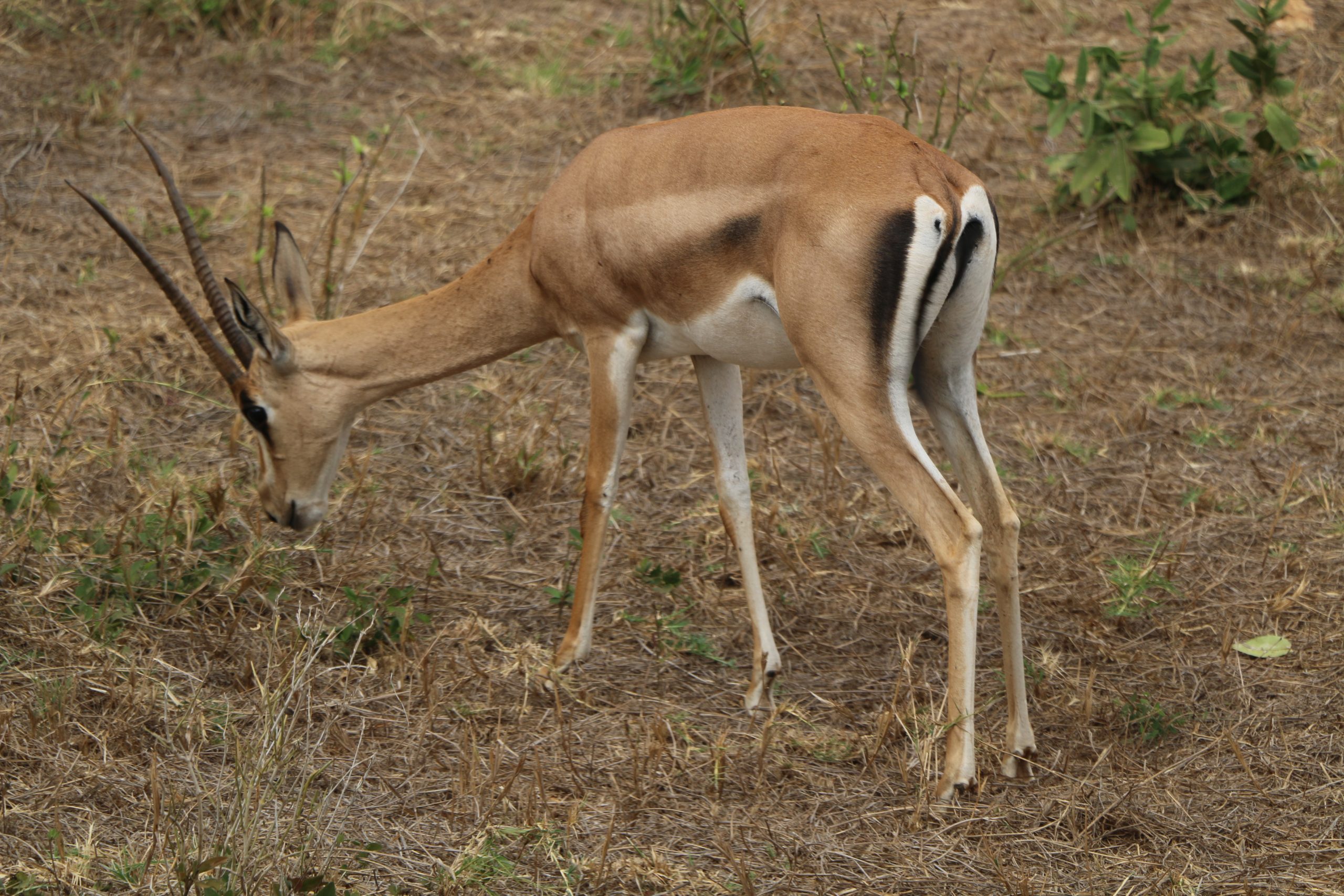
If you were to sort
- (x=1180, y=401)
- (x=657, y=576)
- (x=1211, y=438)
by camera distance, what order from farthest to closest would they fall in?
(x=1180, y=401) → (x=1211, y=438) → (x=657, y=576)

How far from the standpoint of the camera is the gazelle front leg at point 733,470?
404 cm

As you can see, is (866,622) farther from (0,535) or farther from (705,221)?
(0,535)

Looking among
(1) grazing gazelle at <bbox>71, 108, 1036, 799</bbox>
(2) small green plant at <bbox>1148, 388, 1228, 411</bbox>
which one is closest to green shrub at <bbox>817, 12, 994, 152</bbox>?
(2) small green plant at <bbox>1148, 388, 1228, 411</bbox>

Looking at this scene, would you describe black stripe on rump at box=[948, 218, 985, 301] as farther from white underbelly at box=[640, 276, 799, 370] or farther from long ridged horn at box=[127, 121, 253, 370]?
long ridged horn at box=[127, 121, 253, 370]

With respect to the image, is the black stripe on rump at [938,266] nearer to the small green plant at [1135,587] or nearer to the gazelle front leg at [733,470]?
the gazelle front leg at [733,470]

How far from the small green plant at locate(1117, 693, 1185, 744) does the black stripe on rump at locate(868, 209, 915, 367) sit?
130 cm

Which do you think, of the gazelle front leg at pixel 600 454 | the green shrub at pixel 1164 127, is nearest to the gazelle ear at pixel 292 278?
the gazelle front leg at pixel 600 454

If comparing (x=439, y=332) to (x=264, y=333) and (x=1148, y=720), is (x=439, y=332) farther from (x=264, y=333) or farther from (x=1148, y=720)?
(x=1148, y=720)

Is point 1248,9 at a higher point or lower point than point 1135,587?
higher

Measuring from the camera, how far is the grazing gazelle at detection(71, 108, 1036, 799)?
325 cm

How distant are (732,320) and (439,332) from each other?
1.06 m

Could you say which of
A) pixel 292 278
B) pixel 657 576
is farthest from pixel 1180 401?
pixel 292 278

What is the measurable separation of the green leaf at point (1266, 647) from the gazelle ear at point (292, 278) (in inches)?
120

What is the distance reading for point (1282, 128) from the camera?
243 inches
